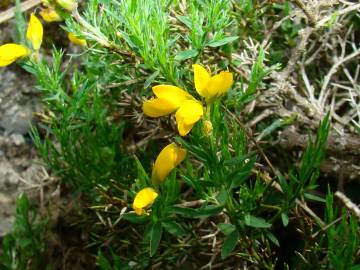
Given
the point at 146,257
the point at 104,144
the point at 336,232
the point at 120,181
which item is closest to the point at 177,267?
the point at 146,257

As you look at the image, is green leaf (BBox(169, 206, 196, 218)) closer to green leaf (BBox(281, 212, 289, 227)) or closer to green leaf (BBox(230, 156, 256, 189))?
green leaf (BBox(230, 156, 256, 189))

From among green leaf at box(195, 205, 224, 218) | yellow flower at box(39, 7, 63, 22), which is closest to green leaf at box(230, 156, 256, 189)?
green leaf at box(195, 205, 224, 218)

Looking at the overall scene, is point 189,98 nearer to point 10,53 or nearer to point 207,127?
point 207,127

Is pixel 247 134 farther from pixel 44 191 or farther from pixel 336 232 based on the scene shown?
pixel 44 191

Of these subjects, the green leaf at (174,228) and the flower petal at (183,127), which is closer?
the flower petal at (183,127)

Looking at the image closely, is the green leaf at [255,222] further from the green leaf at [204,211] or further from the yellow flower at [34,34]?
the yellow flower at [34,34]

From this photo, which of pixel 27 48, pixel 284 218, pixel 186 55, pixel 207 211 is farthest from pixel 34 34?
pixel 284 218

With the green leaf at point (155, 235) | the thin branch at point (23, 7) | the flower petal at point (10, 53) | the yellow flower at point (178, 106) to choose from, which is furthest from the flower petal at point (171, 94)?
the thin branch at point (23, 7)

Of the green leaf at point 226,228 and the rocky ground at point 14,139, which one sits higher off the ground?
the green leaf at point 226,228
